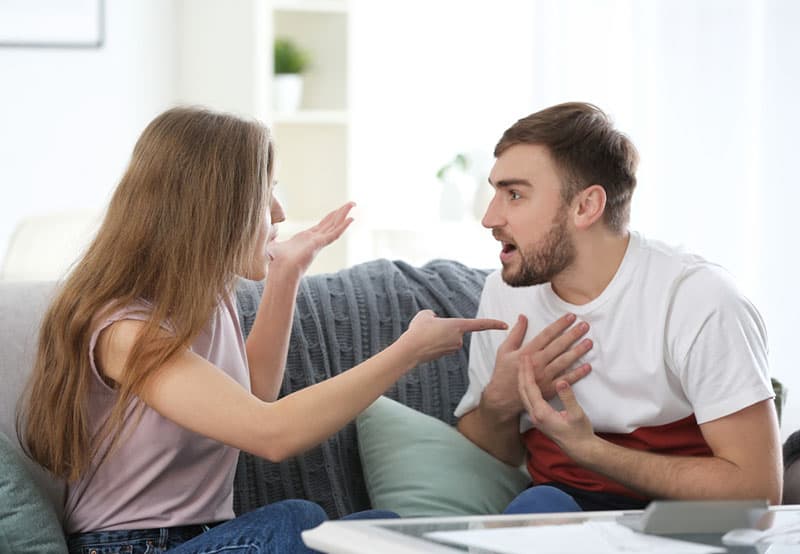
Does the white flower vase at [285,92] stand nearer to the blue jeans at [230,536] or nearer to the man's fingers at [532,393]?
the man's fingers at [532,393]

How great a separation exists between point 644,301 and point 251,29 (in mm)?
3047

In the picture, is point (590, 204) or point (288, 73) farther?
point (288, 73)

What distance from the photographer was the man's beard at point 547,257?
2.03 metres

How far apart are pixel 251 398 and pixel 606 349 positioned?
663 millimetres

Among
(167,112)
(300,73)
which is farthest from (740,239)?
(300,73)

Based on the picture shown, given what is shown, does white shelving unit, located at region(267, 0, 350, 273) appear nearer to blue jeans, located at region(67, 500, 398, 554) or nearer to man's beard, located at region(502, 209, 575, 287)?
man's beard, located at region(502, 209, 575, 287)

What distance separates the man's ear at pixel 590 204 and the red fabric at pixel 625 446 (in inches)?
14.4

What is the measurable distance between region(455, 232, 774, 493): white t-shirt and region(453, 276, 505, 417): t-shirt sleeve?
100 millimetres

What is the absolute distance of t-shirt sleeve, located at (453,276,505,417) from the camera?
7.13 feet

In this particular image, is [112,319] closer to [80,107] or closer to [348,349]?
[348,349]

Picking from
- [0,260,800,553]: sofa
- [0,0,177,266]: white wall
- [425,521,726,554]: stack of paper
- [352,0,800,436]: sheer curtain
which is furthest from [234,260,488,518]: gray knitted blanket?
[0,0,177,266]: white wall

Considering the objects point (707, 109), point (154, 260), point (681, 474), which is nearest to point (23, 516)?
point (154, 260)

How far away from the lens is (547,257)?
203 centimetres

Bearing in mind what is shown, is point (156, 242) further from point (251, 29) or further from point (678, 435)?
point (251, 29)
